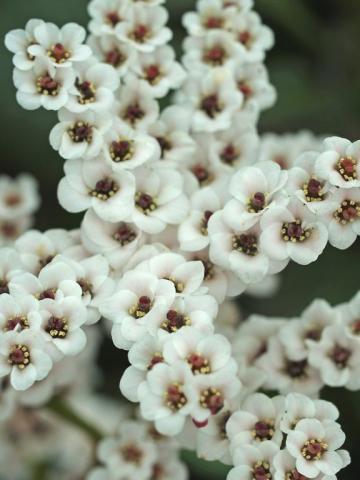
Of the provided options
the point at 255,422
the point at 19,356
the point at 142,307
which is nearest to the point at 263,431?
the point at 255,422

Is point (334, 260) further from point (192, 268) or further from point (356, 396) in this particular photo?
point (192, 268)

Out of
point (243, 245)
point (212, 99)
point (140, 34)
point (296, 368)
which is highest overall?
point (140, 34)

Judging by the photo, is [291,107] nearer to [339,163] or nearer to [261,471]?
[339,163]

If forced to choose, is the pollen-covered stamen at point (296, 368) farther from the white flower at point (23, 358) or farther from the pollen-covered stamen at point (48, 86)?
the pollen-covered stamen at point (48, 86)

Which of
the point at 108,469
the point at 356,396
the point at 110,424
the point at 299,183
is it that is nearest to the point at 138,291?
the point at 299,183

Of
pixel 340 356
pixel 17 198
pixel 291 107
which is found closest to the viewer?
pixel 340 356

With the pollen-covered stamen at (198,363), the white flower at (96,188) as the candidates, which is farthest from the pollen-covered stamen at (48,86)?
the pollen-covered stamen at (198,363)

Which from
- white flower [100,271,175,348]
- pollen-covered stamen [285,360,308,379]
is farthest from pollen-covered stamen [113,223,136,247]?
pollen-covered stamen [285,360,308,379]
